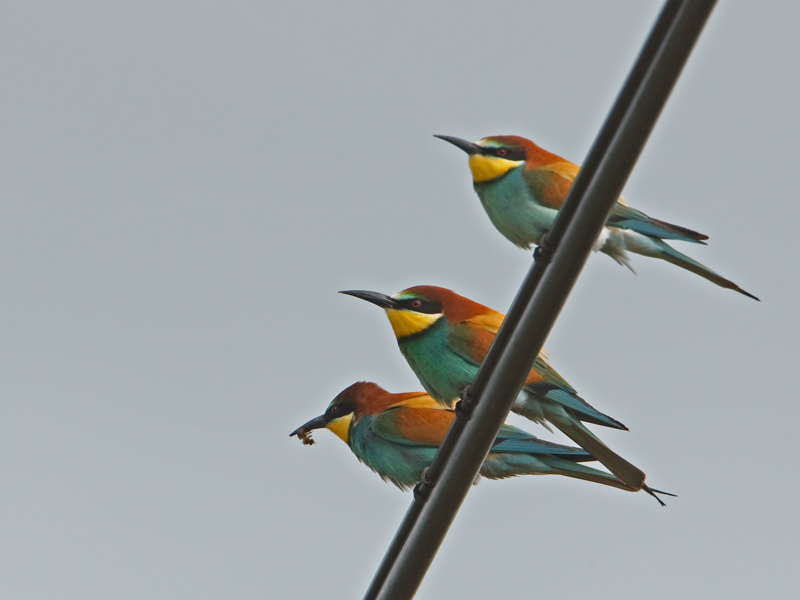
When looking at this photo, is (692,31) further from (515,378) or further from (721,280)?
(721,280)

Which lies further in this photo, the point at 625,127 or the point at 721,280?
the point at 721,280

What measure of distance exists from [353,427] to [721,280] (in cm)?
194

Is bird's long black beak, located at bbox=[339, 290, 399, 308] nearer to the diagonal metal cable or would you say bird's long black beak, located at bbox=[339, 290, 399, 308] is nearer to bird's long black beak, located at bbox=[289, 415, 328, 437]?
bird's long black beak, located at bbox=[289, 415, 328, 437]

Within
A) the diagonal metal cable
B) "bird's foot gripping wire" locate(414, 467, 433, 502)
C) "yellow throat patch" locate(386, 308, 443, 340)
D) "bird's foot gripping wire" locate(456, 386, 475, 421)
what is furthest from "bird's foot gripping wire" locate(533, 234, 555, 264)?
"yellow throat patch" locate(386, 308, 443, 340)

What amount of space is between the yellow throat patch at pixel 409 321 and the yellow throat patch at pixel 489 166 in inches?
26.6

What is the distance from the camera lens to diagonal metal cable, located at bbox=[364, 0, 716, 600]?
1.36 metres

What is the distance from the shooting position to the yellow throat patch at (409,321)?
3613 mm

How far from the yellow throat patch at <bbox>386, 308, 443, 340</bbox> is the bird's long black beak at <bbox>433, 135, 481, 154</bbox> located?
31.7 inches

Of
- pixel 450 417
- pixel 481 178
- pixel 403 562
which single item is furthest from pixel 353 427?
pixel 403 562

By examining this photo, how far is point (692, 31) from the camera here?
1312mm

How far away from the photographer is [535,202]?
368 centimetres

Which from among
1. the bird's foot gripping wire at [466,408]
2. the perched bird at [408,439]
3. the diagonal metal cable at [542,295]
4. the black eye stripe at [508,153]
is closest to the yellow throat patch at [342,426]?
the perched bird at [408,439]

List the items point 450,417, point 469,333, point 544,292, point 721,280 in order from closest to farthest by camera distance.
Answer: point 544,292 → point 721,280 → point 469,333 → point 450,417

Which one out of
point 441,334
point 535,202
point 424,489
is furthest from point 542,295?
point 535,202
